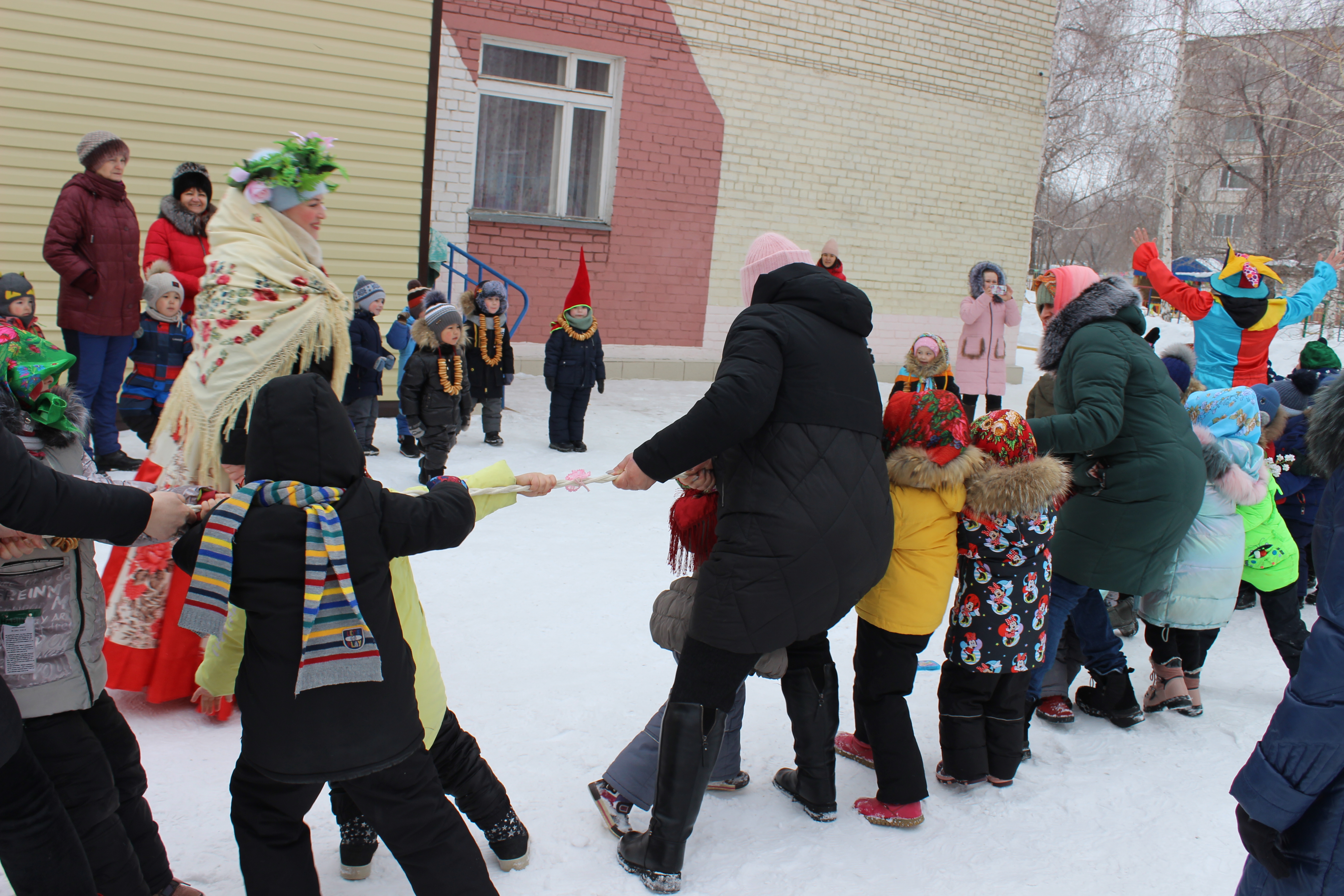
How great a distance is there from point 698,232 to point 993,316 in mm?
3805

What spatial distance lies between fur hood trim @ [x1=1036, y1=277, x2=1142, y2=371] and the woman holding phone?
5.45 m

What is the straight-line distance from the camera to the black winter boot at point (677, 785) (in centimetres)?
260

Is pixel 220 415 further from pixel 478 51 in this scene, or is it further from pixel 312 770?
pixel 478 51

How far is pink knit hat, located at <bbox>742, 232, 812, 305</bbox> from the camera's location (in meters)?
2.85

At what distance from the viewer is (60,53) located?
709cm

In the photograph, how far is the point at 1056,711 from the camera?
384cm

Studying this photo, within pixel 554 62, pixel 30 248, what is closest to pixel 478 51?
pixel 554 62

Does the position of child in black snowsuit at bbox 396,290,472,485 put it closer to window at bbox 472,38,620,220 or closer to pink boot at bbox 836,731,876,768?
pink boot at bbox 836,731,876,768

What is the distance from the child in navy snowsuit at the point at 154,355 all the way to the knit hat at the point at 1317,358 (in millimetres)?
6793

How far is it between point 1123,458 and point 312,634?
9.48 feet

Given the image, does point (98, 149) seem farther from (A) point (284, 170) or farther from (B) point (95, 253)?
(A) point (284, 170)

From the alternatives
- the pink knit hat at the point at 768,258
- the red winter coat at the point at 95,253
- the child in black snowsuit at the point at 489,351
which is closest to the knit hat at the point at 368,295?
the child in black snowsuit at the point at 489,351

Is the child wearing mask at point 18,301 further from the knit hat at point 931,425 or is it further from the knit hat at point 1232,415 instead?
the knit hat at point 1232,415

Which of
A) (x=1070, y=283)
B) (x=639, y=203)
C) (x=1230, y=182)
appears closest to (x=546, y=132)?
(x=639, y=203)
